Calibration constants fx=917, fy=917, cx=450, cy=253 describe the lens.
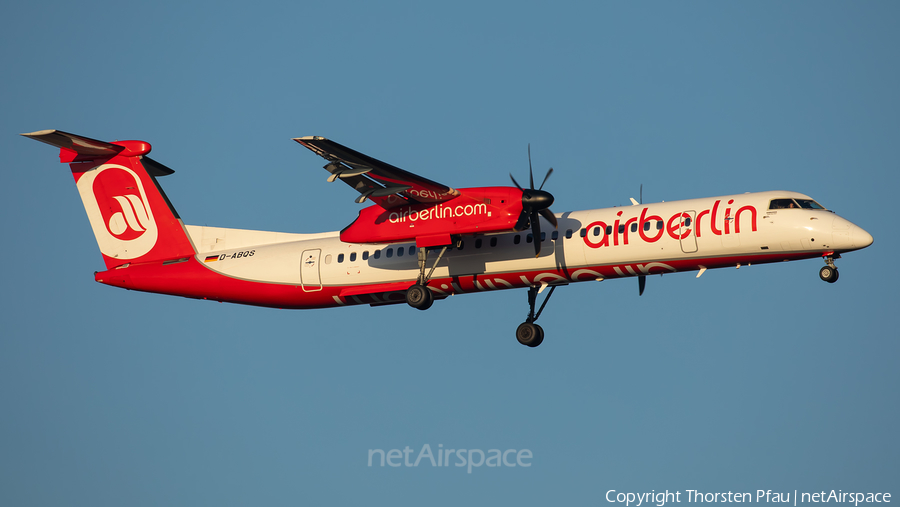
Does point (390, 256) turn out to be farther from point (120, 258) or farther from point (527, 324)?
point (120, 258)

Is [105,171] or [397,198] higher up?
[105,171]

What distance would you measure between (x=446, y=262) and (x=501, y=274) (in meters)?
1.45

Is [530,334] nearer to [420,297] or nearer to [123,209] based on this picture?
[420,297]

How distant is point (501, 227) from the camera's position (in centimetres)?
2097

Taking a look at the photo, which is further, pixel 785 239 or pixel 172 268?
pixel 172 268

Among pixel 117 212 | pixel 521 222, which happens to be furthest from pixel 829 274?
pixel 117 212

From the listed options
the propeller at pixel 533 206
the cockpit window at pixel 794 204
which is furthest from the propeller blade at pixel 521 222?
the cockpit window at pixel 794 204

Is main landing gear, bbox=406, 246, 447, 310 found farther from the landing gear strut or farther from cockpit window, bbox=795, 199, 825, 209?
cockpit window, bbox=795, 199, 825, 209

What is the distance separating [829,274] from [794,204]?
68.1 inches

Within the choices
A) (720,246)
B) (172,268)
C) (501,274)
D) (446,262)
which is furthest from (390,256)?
(720,246)

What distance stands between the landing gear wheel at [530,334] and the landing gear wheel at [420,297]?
10.6 ft

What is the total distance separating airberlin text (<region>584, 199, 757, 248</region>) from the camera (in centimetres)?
2028

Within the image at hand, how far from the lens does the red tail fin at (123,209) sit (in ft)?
85.0

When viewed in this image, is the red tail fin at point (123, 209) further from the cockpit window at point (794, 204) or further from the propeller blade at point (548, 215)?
the cockpit window at point (794, 204)
